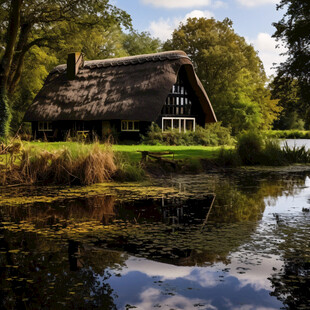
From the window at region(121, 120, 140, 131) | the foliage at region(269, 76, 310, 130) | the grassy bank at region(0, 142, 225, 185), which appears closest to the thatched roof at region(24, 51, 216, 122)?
the window at region(121, 120, 140, 131)

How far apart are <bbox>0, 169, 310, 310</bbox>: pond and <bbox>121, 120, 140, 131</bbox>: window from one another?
19.8 metres

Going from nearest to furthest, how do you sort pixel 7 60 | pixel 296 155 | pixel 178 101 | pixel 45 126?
1. pixel 296 155
2. pixel 7 60
3. pixel 178 101
4. pixel 45 126

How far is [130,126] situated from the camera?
31047 mm

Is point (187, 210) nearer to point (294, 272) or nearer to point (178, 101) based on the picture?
point (294, 272)

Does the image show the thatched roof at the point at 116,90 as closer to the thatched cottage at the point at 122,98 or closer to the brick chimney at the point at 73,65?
the thatched cottage at the point at 122,98

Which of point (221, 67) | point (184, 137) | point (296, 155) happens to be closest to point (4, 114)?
point (184, 137)

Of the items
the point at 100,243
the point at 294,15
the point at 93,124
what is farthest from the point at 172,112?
the point at 100,243

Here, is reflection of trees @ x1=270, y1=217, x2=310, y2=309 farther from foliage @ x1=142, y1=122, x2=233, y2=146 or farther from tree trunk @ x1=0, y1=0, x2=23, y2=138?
foliage @ x1=142, y1=122, x2=233, y2=146

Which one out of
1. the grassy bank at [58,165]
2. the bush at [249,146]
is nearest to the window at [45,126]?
the bush at [249,146]

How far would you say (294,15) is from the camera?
2355cm

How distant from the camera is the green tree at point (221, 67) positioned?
146ft

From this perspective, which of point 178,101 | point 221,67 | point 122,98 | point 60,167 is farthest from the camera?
point 221,67

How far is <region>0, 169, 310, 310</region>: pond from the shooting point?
4.56 m

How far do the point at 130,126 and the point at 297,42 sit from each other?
12.1 metres
